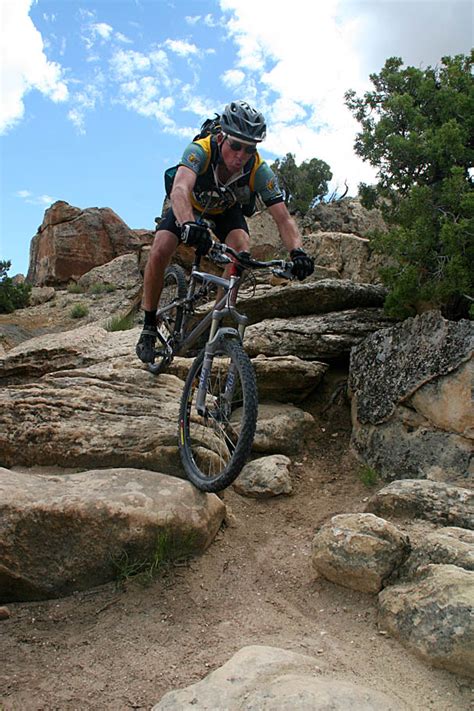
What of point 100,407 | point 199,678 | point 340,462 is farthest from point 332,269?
point 199,678

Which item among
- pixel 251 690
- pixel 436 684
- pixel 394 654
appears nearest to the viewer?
pixel 251 690

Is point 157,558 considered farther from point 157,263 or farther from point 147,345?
point 157,263

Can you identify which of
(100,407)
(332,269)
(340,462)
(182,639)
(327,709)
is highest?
(332,269)

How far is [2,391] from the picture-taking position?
6074mm

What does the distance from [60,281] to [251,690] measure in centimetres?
2687

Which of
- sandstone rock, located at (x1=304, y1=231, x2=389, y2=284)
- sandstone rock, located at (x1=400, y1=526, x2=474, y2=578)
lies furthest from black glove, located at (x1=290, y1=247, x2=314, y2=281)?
sandstone rock, located at (x1=304, y1=231, x2=389, y2=284)

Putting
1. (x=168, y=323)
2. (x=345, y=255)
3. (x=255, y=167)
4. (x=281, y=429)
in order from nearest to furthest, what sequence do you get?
(x=255, y=167)
(x=168, y=323)
(x=281, y=429)
(x=345, y=255)

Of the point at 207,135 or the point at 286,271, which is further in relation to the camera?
the point at 207,135

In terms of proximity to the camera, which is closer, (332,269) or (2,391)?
(2,391)

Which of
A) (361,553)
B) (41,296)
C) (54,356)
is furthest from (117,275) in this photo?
(361,553)

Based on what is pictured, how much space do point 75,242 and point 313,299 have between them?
73.5ft

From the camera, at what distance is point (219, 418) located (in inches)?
194

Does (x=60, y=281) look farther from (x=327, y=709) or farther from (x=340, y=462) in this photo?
(x=327, y=709)

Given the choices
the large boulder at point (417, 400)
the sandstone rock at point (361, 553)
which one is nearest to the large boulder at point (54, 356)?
the large boulder at point (417, 400)
